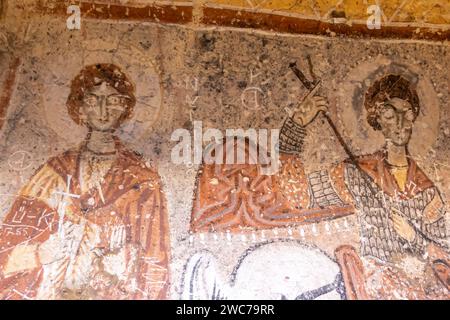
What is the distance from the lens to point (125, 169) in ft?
9.34

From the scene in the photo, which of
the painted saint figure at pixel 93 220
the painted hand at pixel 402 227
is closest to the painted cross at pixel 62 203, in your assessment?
Result: the painted saint figure at pixel 93 220

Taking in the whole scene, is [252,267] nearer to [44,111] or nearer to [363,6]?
[44,111]

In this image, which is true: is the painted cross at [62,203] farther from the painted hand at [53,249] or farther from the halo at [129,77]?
the halo at [129,77]

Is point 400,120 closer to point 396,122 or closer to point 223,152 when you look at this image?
point 396,122

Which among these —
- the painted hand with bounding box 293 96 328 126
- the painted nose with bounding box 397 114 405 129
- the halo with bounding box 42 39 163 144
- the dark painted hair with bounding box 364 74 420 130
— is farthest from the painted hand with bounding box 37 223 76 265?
the painted nose with bounding box 397 114 405 129

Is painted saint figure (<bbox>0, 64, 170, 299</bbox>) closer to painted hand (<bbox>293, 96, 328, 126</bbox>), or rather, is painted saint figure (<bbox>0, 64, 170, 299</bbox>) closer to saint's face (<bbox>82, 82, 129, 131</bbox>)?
saint's face (<bbox>82, 82, 129, 131</bbox>)

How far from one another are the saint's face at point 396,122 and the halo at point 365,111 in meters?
0.03

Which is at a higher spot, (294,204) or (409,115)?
(409,115)

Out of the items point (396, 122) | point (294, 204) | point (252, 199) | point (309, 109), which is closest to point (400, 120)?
point (396, 122)

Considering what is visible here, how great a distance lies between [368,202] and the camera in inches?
116

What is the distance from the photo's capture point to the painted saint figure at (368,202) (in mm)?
2782

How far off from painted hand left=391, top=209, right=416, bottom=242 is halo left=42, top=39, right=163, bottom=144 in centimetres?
123

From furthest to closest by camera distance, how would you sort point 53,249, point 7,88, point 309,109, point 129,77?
point 309,109 → point 129,77 → point 7,88 → point 53,249

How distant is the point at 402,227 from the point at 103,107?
1.53m
